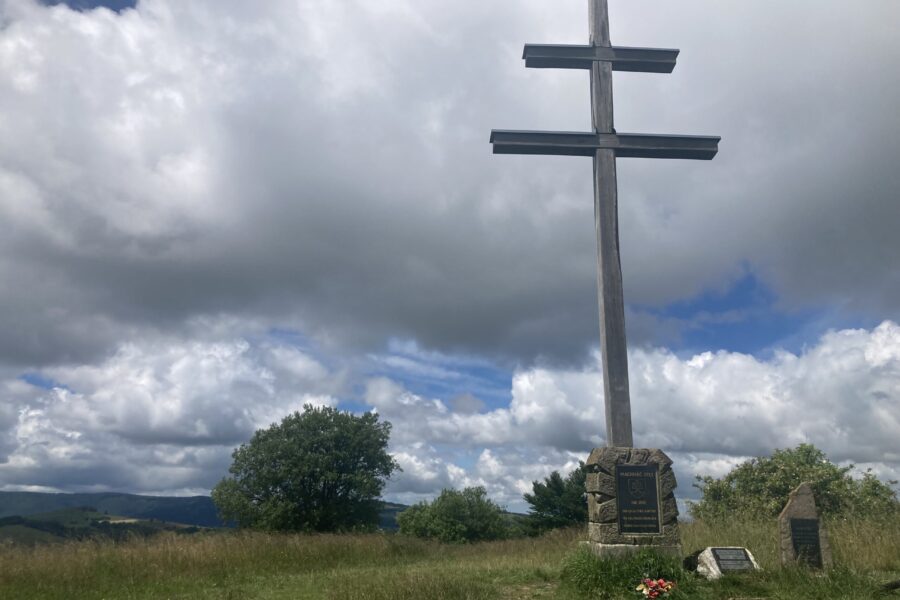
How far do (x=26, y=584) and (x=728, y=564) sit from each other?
10.8 m

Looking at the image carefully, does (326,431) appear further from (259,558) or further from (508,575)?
(508,575)

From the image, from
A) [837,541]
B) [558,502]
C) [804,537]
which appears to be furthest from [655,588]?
[558,502]

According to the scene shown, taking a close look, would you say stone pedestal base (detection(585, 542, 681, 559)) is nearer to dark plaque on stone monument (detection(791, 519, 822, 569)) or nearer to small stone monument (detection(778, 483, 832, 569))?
small stone monument (detection(778, 483, 832, 569))

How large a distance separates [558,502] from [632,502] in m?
23.8

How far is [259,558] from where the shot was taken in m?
13.5

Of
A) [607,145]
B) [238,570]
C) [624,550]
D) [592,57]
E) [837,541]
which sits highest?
[592,57]

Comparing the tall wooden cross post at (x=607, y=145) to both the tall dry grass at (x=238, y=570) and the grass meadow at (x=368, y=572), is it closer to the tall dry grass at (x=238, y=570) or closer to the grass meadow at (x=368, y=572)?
the grass meadow at (x=368, y=572)

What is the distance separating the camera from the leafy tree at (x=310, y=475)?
107 feet

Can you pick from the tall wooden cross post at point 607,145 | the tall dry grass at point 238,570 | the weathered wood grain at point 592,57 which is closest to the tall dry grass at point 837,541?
the tall dry grass at point 238,570

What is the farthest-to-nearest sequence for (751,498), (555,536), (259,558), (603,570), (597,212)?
(751,498) < (555,536) < (259,558) < (597,212) < (603,570)

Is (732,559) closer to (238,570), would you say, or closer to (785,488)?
(238,570)

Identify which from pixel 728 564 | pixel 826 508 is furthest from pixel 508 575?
pixel 826 508

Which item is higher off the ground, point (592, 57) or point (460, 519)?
point (592, 57)

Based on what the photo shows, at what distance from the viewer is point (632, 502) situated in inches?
400
